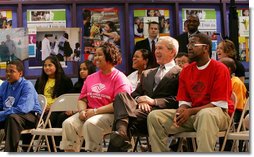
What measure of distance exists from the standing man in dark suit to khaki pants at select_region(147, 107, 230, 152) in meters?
1.10

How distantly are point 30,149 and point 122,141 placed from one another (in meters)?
1.36

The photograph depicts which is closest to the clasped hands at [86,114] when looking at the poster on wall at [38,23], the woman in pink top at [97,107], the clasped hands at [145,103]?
the woman in pink top at [97,107]

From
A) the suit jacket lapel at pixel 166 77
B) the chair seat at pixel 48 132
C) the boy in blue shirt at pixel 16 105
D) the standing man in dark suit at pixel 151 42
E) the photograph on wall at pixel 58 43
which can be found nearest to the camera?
the suit jacket lapel at pixel 166 77

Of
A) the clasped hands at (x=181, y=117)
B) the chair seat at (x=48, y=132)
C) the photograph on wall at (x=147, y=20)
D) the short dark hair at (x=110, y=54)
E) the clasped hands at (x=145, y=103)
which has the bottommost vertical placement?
the chair seat at (x=48, y=132)

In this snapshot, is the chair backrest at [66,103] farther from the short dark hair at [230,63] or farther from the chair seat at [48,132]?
the short dark hair at [230,63]

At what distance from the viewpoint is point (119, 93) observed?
14.3 feet

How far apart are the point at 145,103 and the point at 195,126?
1.62 ft

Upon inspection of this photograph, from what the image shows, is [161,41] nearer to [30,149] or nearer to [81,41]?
[81,41]

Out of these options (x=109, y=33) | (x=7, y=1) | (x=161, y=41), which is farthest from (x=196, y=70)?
(x=7, y=1)

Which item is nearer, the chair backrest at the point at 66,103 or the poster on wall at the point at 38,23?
the chair backrest at the point at 66,103

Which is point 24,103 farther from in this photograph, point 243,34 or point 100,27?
point 243,34

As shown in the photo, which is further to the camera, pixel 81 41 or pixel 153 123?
pixel 81 41

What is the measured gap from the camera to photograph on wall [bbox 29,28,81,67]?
17.4 feet

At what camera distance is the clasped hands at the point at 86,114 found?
4.52 m
